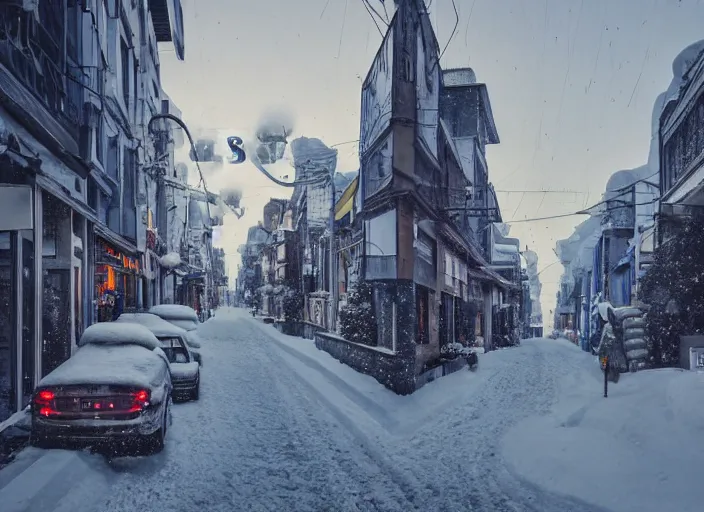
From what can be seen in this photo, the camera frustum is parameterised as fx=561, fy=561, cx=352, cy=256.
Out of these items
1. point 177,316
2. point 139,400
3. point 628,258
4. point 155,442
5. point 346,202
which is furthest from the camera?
point 628,258

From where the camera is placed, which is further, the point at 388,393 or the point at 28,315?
the point at 388,393

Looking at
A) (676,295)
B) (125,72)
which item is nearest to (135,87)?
(125,72)

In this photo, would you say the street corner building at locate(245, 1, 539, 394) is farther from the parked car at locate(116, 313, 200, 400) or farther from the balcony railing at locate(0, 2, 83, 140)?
the balcony railing at locate(0, 2, 83, 140)

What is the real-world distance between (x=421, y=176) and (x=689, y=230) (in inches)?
304

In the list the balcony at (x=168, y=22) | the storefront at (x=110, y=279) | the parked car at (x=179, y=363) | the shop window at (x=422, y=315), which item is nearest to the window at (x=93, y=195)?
the storefront at (x=110, y=279)

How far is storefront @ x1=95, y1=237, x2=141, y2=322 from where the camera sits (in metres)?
19.2

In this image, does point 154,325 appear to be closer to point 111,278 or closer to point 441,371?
point 441,371

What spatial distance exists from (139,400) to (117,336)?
7.41 ft

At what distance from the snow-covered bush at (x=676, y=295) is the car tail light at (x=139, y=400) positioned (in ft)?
47.4

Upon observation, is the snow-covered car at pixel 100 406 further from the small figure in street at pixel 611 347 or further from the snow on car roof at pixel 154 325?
the small figure in street at pixel 611 347

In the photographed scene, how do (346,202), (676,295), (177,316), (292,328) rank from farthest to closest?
(292,328) < (346,202) < (177,316) < (676,295)

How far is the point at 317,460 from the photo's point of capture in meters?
7.43

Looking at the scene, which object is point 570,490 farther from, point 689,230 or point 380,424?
Result: point 689,230

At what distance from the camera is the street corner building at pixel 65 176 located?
9.76m
